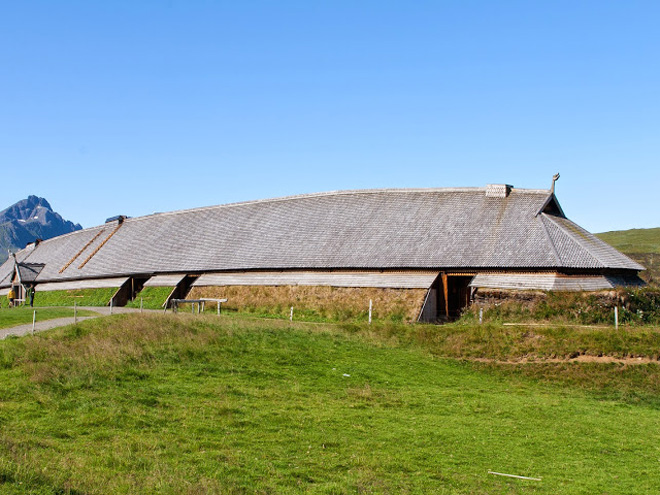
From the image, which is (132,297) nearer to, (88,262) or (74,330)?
(88,262)

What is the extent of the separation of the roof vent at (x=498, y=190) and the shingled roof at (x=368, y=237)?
8 cm

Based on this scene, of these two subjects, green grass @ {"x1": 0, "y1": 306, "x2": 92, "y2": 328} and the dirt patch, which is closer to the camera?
the dirt patch

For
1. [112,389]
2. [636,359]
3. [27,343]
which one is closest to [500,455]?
[112,389]

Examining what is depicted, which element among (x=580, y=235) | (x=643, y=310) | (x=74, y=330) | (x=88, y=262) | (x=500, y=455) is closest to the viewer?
(x=500, y=455)

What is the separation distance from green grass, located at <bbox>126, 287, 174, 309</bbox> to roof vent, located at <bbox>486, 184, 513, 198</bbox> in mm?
25207

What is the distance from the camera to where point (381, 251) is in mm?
42750

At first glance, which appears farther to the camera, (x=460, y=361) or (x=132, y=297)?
(x=132, y=297)

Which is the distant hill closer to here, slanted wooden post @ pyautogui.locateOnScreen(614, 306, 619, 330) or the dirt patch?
slanted wooden post @ pyautogui.locateOnScreen(614, 306, 619, 330)

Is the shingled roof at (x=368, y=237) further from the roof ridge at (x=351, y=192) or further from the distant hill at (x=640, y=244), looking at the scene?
the distant hill at (x=640, y=244)

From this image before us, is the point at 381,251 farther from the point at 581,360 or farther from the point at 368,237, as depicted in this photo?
the point at 581,360

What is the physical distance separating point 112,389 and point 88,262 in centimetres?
4888

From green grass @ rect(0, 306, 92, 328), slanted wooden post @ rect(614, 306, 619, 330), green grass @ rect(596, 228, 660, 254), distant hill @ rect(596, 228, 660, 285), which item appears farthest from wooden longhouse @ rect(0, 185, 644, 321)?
green grass @ rect(596, 228, 660, 254)

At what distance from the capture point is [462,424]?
17.6m

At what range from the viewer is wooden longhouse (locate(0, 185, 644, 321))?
3778 centimetres
